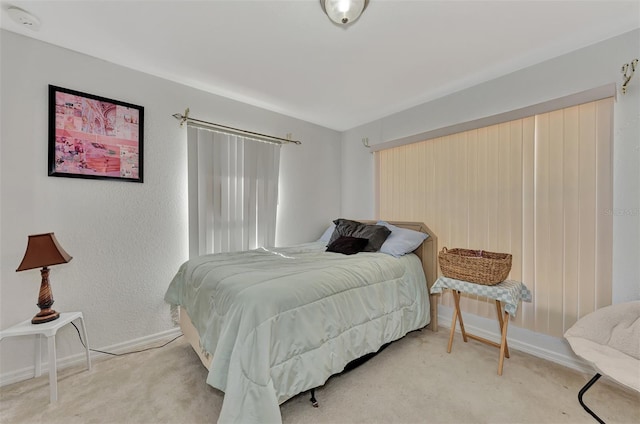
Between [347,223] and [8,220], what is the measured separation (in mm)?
2803

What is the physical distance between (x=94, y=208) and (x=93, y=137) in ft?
1.86

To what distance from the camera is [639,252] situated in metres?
1.68

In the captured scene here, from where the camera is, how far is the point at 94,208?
6.81 ft

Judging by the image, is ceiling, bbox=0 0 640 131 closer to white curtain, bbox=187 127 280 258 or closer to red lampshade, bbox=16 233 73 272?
white curtain, bbox=187 127 280 258

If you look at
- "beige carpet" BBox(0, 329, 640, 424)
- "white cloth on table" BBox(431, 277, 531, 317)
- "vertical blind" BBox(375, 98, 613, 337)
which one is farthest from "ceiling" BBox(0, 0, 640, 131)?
"beige carpet" BBox(0, 329, 640, 424)

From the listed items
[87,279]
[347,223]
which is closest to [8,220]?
[87,279]

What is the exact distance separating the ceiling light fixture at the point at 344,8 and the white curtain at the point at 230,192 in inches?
65.4

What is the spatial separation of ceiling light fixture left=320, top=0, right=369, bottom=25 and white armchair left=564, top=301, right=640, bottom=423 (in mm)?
2246

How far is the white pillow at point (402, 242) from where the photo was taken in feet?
8.13

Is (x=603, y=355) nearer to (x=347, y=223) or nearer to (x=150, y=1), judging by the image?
(x=347, y=223)

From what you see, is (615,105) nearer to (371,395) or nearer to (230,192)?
(371,395)

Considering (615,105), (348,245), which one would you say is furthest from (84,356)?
(615,105)

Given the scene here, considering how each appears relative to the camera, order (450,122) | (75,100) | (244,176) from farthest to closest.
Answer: (244,176)
(450,122)
(75,100)

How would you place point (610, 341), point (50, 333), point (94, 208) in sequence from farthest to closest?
point (94, 208), point (50, 333), point (610, 341)
